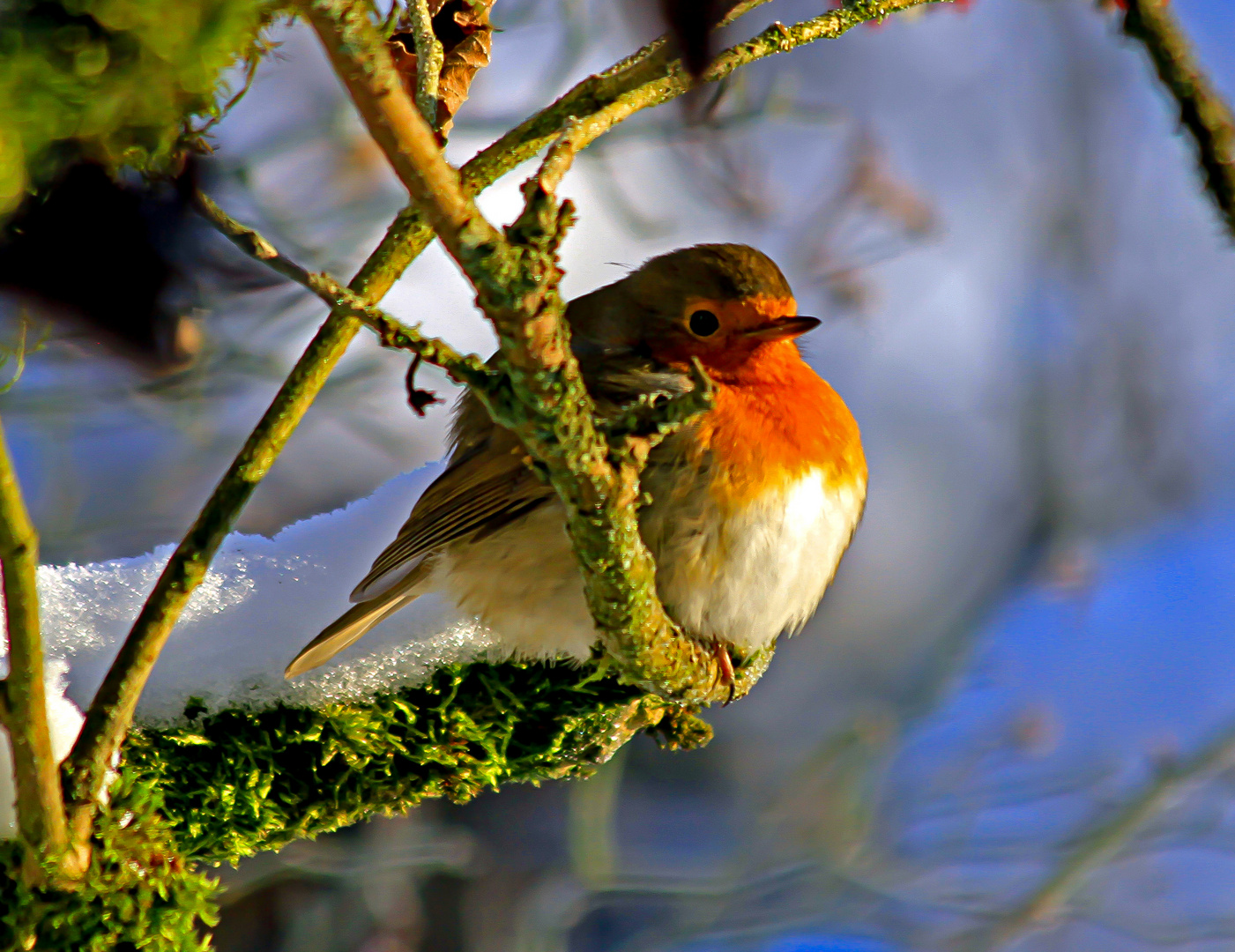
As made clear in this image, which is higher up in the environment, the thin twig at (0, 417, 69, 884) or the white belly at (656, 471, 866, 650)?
the white belly at (656, 471, 866, 650)

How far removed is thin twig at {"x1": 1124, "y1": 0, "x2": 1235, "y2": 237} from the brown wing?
118cm

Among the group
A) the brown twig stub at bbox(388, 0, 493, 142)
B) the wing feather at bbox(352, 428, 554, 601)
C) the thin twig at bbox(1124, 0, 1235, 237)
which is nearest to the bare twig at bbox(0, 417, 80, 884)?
the wing feather at bbox(352, 428, 554, 601)

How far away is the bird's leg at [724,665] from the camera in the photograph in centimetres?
174

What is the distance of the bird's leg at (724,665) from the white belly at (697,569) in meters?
0.02

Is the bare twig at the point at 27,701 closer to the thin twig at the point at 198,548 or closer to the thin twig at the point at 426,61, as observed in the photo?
the thin twig at the point at 198,548

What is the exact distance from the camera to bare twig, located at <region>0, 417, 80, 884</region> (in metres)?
1.02

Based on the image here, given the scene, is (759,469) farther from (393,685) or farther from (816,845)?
(816,845)

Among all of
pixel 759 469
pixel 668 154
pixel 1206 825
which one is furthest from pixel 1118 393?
pixel 759 469

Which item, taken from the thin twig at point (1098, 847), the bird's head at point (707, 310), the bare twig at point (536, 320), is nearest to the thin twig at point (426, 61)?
the bird's head at point (707, 310)

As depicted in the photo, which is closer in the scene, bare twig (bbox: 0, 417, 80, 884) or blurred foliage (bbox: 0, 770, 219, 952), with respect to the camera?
bare twig (bbox: 0, 417, 80, 884)

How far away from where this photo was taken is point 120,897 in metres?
1.26

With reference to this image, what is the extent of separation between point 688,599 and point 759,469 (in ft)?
0.81

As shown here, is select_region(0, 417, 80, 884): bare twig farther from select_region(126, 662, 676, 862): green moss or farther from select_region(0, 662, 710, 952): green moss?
select_region(126, 662, 676, 862): green moss

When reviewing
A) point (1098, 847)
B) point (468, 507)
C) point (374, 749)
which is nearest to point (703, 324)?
point (468, 507)
